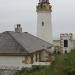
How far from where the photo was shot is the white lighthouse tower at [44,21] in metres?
35.7

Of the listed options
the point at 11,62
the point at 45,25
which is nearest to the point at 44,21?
the point at 45,25

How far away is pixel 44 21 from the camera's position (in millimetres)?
35750

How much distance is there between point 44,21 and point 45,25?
1.55ft

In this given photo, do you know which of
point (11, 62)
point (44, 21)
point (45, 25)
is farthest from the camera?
point (45, 25)

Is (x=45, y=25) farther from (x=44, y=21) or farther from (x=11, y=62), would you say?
(x=11, y=62)

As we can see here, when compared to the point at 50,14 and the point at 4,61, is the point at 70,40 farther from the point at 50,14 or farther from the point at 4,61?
the point at 4,61

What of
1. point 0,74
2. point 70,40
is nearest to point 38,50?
point 0,74

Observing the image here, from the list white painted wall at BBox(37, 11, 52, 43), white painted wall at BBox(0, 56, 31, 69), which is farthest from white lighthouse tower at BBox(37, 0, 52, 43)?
white painted wall at BBox(0, 56, 31, 69)

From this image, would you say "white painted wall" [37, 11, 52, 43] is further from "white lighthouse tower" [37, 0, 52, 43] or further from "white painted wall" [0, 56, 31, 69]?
"white painted wall" [0, 56, 31, 69]

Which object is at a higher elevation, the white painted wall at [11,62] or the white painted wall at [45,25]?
the white painted wall at [45,25]

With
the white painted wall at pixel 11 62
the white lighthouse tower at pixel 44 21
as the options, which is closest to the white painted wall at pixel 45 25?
the white lighthouse tower at pixel 44 21

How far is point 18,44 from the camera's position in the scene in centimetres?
2088

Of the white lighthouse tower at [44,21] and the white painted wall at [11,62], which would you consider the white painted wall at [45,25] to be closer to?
the white lighthouse tower at [44,21]

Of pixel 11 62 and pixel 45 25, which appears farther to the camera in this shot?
pixel 45 25
